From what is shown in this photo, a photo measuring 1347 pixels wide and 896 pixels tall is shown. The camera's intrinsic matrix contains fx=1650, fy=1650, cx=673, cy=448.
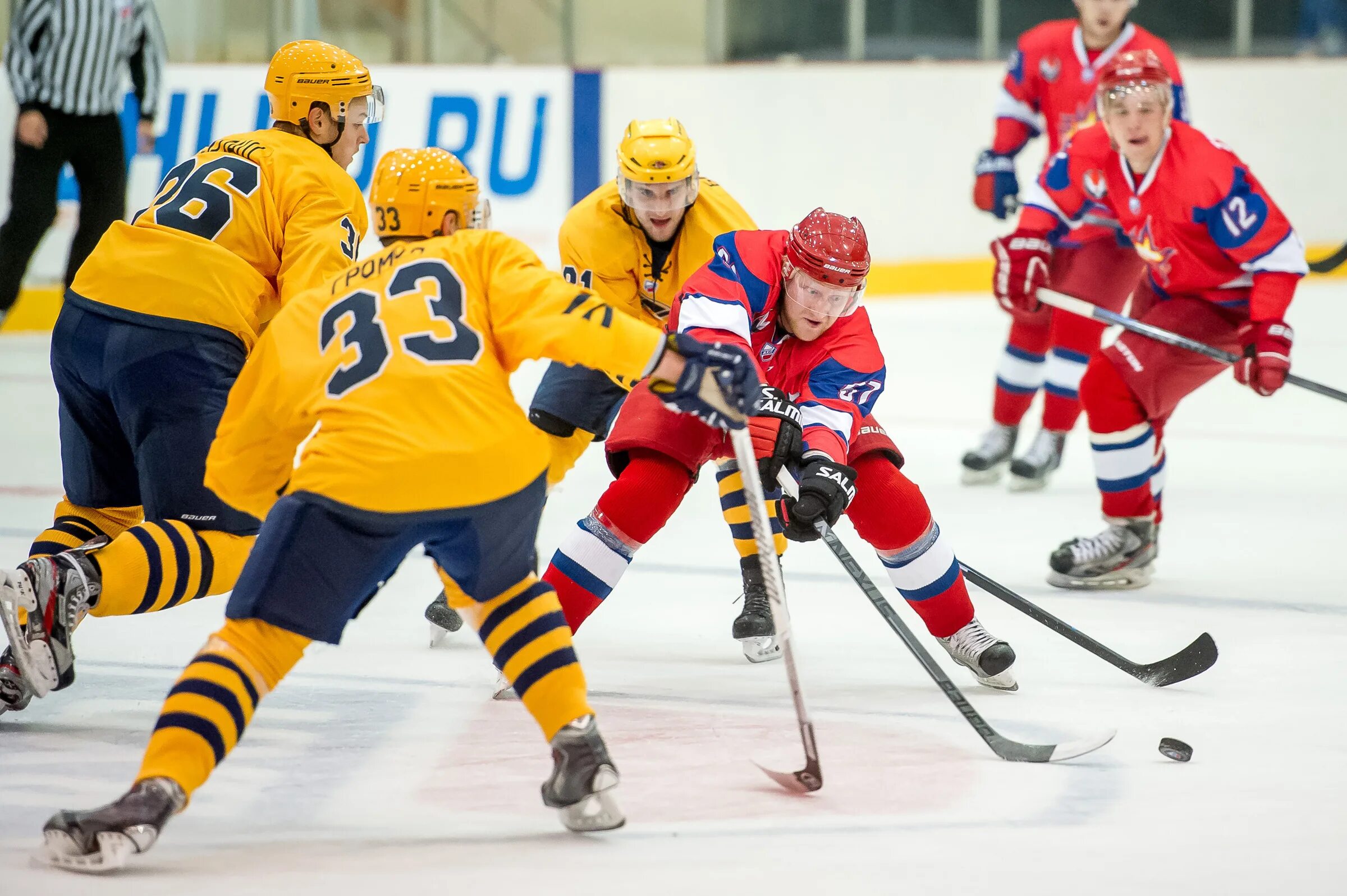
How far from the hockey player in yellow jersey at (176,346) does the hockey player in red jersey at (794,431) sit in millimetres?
574

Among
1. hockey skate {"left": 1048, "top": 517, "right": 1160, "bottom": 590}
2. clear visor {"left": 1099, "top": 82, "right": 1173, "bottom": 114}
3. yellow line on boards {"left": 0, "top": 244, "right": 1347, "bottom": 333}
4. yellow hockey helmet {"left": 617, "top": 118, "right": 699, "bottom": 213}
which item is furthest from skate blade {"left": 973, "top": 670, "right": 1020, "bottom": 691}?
yellow line on boards {"left": 0, "top": 244, "right": 1347, "bottom": 333}

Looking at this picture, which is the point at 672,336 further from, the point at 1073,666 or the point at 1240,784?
the point at 1073,666

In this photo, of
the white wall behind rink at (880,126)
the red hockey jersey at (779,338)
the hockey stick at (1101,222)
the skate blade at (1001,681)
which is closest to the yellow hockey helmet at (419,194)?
the red hockey jersey at (779,338)

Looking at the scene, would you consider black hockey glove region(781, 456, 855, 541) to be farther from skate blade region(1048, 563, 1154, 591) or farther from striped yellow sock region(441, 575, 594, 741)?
skate blade region(1048, 563, 1154, 591)

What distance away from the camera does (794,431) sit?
2705 mm

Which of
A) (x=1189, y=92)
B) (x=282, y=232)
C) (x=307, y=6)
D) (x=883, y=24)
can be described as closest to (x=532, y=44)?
(x=307, y=6)

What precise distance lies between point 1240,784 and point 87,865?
5.22 feet

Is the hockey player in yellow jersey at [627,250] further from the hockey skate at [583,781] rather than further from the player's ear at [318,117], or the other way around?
the hockey skate at [583,781]

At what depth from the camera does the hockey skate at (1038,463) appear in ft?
15.6

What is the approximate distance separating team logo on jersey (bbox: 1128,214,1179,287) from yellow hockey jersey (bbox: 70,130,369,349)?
74.3 inches

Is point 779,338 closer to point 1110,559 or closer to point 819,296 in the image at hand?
point 819,296

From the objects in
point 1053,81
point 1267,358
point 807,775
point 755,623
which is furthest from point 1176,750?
point 1053,81

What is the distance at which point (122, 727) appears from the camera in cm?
264

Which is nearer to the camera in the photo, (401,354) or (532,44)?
(401,354)
